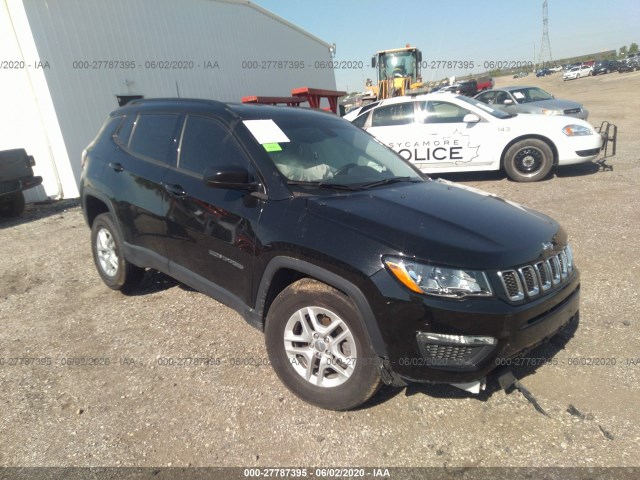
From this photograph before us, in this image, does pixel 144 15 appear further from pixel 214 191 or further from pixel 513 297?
pixel 513 297

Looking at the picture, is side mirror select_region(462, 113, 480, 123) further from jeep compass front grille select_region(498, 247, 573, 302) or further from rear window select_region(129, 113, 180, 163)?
rear window select_region(129, 113, 180, 163)

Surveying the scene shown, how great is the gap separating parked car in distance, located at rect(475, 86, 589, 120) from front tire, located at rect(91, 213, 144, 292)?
1101 centimetres

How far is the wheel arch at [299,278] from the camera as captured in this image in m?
2.16

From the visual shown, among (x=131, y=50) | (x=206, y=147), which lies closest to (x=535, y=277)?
(x=206, y=147)

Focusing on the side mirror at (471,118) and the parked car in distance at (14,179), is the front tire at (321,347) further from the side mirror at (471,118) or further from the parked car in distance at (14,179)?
the parked car in distance at (14,179)

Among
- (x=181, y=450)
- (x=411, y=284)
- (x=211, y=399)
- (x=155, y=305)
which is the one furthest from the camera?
(x=155, y=305)

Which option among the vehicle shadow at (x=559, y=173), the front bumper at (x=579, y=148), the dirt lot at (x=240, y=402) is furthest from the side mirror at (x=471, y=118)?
the dirt lot at (x=240, y=402)

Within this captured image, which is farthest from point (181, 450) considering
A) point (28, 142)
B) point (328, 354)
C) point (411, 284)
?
point (28, 142)

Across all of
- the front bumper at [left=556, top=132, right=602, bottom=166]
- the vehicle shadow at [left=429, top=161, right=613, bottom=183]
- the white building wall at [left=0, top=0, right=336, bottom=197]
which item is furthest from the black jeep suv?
the white building wall at [left=0, top=0, right=336, bottom=197]

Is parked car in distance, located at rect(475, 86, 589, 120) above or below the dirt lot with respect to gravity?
above

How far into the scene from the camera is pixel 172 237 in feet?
10.6

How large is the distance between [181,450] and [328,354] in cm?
95

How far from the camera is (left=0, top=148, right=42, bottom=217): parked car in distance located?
24.4 ft

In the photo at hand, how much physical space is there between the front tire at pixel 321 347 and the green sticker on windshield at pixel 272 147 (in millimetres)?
957
